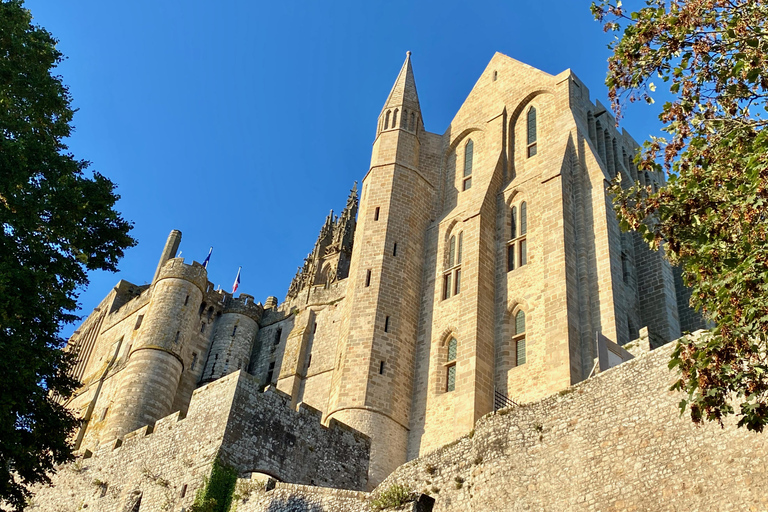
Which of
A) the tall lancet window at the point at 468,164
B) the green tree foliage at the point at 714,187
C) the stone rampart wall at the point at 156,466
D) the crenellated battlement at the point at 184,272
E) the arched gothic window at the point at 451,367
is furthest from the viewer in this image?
the crenellated battlement at the point at 184,272

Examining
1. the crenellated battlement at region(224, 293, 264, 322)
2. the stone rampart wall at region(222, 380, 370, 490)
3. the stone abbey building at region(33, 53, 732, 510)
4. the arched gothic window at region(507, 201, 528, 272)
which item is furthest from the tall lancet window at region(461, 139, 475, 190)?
the stone rampart wall at region(222, 380, 370, 490)

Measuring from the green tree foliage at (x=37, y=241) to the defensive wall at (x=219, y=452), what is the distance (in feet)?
8.22

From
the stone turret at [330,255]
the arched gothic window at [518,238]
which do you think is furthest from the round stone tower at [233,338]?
the arched gothic window at [518,238]

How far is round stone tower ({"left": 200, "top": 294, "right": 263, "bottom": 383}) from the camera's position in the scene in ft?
108

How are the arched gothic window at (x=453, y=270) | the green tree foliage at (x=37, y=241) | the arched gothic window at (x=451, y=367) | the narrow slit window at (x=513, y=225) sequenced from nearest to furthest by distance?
the green tree foliage at (x=37, y=241) < the arched gothic window at (x=451, y=367) < the arched gothic window at (x=453, y=270) < the narrow slit window at (x=513, y=225)

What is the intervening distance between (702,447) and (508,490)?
2929 millimetres

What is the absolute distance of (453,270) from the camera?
27.2m

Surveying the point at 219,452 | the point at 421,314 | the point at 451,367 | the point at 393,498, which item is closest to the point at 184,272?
the point at 421,314

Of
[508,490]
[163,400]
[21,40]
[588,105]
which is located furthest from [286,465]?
[588,105]

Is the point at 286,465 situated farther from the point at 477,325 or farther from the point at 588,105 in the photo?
the point at 588,105

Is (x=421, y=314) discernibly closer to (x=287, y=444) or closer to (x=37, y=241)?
(x=287, y=444)

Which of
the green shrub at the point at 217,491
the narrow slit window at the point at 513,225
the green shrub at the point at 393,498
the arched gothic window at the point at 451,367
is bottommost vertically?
the green shrub at the point at 393,498

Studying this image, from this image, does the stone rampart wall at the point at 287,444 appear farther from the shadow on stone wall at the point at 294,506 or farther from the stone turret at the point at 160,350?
the stone turret at the point at 160,350

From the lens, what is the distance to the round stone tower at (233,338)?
3288 centimetres
